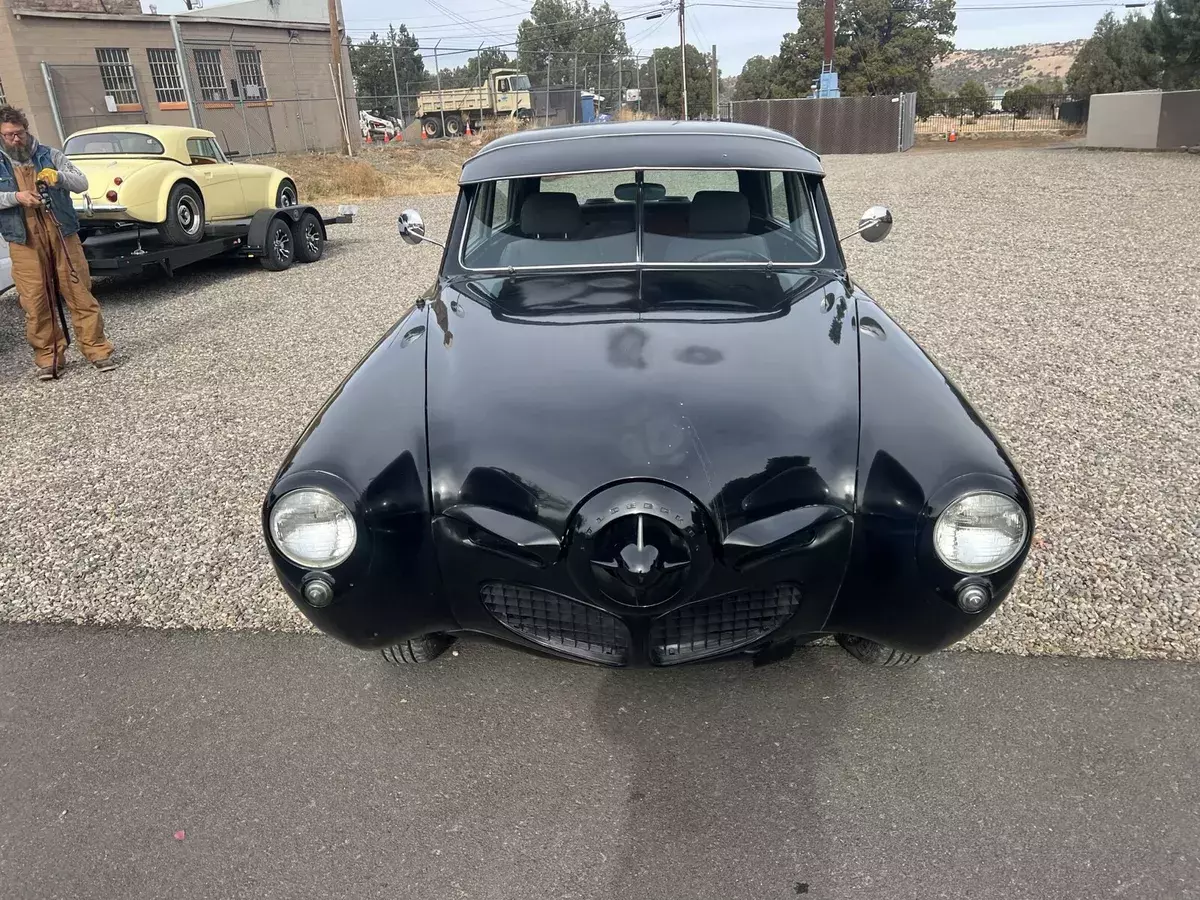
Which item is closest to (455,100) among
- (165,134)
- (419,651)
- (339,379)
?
(165,134)

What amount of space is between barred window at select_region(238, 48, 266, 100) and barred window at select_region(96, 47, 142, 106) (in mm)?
3846

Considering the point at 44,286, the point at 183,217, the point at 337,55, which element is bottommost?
the point at 44,286

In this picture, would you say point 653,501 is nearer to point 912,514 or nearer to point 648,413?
point 648,413

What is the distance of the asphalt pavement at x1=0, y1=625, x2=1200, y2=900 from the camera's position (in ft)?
7.51

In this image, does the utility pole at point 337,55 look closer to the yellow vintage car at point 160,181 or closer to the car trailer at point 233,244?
the car trailer at point 233,244

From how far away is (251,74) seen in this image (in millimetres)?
30625

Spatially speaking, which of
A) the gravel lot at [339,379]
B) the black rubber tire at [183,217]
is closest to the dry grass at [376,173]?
the black rubber tire at [183,217]

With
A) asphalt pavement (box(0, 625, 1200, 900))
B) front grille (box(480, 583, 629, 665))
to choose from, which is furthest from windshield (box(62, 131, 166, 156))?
front grille (box(480, 583, 629, 665))

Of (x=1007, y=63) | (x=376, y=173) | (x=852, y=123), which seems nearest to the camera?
(x=376, y=173)

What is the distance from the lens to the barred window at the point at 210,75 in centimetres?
2858

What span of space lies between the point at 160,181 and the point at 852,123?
1025 inches

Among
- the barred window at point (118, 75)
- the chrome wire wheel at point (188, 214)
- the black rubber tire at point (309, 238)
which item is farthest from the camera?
the barred window at point (118, 75)

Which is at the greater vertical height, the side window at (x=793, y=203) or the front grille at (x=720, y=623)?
the side window at (x=793, y=203)

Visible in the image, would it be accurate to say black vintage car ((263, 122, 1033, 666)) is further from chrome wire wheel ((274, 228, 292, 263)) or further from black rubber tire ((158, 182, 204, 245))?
chrome wire wheel ((274, 228, 292, 263))
